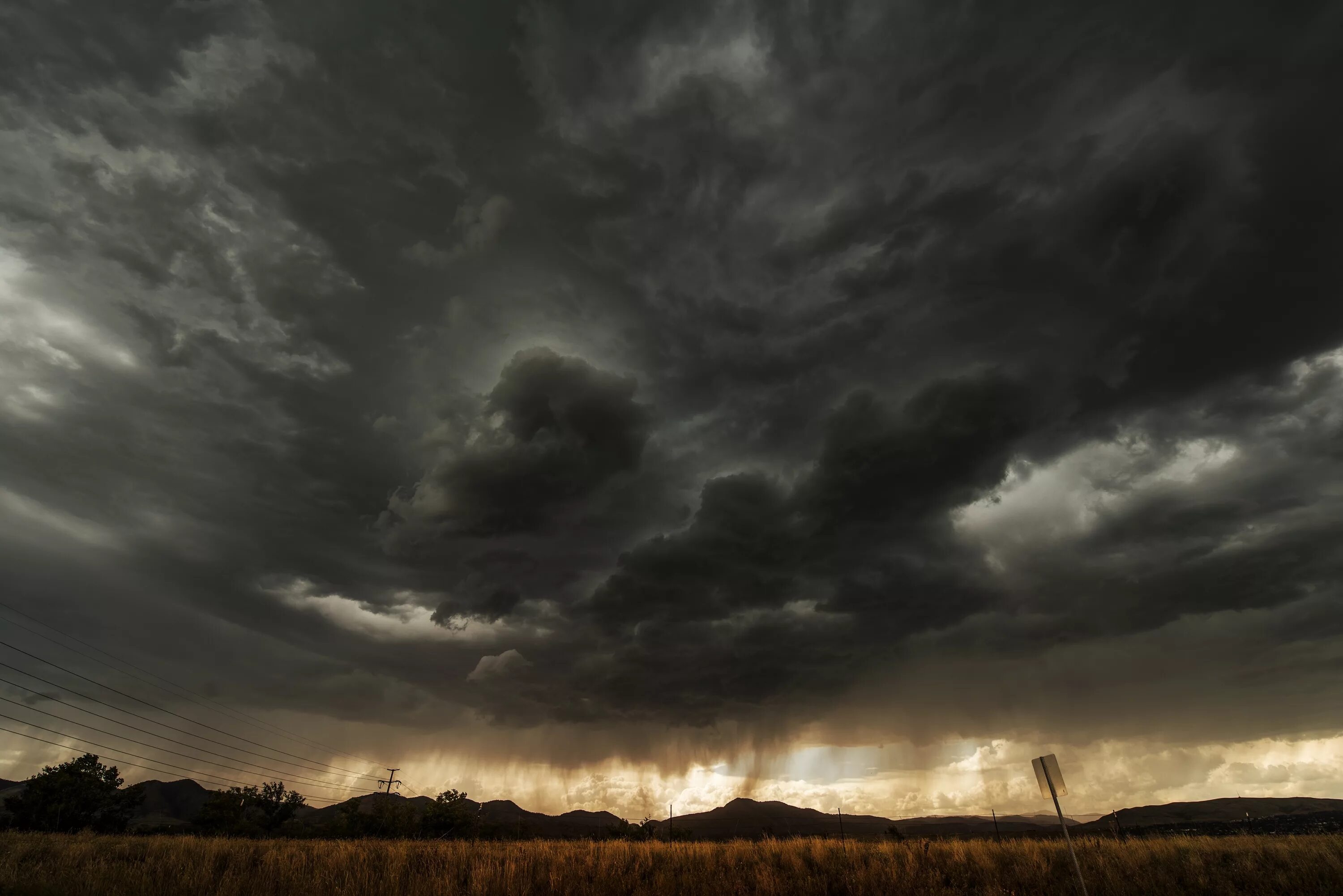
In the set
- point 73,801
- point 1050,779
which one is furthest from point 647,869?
point 73,801

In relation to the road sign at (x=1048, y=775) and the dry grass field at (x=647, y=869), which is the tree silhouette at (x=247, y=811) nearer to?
the dry grass field at (x=647, y=869)

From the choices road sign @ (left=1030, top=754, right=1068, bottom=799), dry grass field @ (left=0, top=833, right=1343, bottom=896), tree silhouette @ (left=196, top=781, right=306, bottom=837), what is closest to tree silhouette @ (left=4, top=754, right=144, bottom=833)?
tree silhouette @ (left=196, top=781, right=306, bottom=837)

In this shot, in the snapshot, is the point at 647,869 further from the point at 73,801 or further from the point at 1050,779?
the point at 73,801

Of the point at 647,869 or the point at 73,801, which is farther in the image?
the point at 73,801

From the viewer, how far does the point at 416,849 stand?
2214 centimetres

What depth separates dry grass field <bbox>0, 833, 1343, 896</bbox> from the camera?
1583 cm

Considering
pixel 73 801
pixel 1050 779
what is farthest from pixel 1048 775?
pixel 73 801

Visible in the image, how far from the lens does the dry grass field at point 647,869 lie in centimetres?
1583

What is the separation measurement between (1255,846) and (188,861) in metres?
37.2

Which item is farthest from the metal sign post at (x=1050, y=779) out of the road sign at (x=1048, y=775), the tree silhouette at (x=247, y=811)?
the tree silhouette at (x=247, y=811)

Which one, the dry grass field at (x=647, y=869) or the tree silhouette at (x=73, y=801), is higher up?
the tree silhouette at (x=73, y=801)

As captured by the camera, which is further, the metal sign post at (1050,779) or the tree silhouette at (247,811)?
the tree silhouette at (247,811)

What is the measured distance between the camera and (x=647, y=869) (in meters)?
19.3

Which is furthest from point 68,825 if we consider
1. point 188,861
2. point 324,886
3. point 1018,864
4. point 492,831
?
point 1018,864
